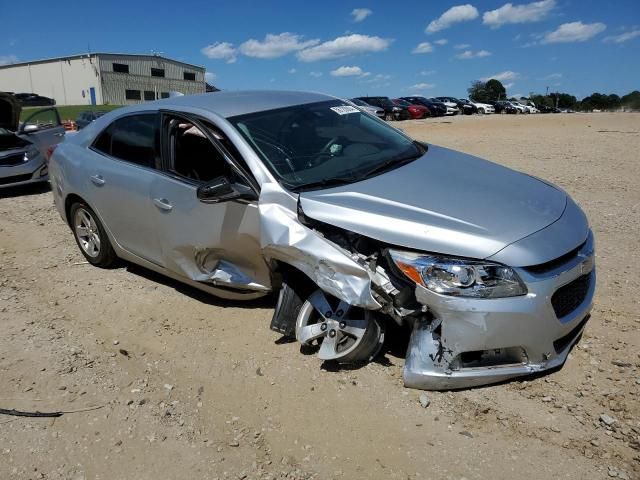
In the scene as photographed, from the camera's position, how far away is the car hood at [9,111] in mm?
9961

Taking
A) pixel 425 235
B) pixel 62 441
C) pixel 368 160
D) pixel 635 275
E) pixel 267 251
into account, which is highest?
pixel 368 160

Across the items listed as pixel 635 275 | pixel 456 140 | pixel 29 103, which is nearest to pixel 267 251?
pixel 635 275

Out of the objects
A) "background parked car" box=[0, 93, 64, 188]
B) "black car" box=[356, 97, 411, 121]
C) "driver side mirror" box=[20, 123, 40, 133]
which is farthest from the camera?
"black car" box=[356, 97, 411, 121]

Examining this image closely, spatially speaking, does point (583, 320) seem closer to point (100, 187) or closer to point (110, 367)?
point (110, 367)

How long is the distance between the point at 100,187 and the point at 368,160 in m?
2.41

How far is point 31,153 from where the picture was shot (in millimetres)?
9562

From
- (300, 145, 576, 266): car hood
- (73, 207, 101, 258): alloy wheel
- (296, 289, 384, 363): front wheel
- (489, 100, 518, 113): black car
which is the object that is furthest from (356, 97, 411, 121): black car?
(296, 289, 384, 363): front wheel

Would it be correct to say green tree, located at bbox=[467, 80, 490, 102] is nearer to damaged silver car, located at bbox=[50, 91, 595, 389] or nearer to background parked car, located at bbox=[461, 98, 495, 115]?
background parked car, located at bbox=[461, 98, 495, 115]

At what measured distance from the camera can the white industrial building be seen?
66312mm

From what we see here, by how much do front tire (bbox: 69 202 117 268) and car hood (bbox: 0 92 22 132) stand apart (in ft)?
20.2

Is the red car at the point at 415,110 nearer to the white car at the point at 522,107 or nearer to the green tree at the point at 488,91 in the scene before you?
the white car at the point at 522,107

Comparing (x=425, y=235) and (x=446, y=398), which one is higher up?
(x=425, y=235)

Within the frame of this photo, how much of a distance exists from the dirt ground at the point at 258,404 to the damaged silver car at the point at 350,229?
0.65ft

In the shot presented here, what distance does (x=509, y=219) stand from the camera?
→ 287 centimetres
